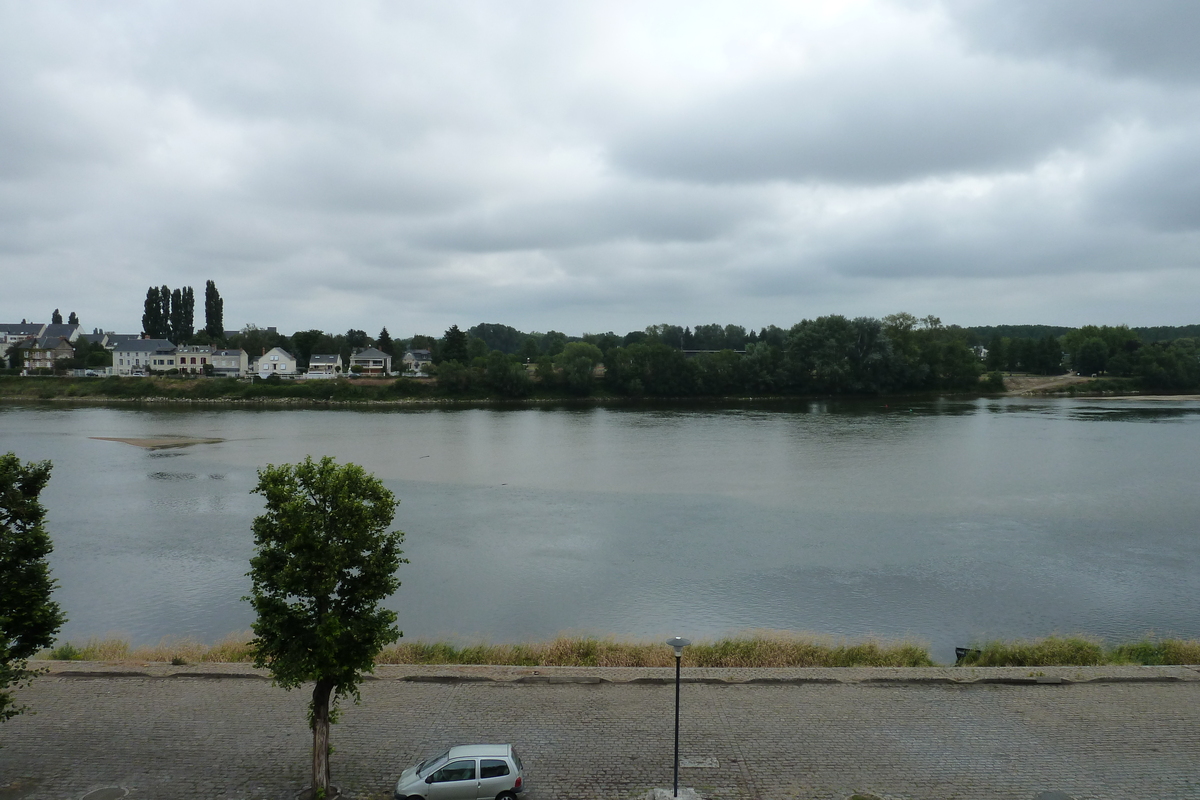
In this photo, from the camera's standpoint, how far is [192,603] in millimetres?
17250

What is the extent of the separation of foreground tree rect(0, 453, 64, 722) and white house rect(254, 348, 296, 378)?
277ft

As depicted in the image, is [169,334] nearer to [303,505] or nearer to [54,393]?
[54,393]

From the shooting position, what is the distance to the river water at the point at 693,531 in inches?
643

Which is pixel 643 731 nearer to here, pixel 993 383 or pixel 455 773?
pixel 455 773

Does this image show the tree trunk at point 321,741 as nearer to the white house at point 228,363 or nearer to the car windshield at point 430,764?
the car windshield at point 430,764

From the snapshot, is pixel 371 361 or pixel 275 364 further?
pixel 371 361

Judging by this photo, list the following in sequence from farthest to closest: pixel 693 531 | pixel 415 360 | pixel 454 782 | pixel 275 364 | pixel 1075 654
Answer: pixel 415 360 → pixel 275 364 → pixel 693 531 → pixel 1075 654 → pixel 454 782

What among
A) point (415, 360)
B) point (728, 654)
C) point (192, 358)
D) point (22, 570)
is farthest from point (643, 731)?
point (415, 360)

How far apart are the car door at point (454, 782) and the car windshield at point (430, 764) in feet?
0.33

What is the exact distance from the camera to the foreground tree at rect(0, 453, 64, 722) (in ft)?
27.7

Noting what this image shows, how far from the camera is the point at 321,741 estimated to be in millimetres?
8055

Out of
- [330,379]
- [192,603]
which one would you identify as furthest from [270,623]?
[330,379]

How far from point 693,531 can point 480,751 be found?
16.2 metres

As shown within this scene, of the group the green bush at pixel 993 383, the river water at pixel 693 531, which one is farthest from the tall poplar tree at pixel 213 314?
the green bush at pixel 993 383
